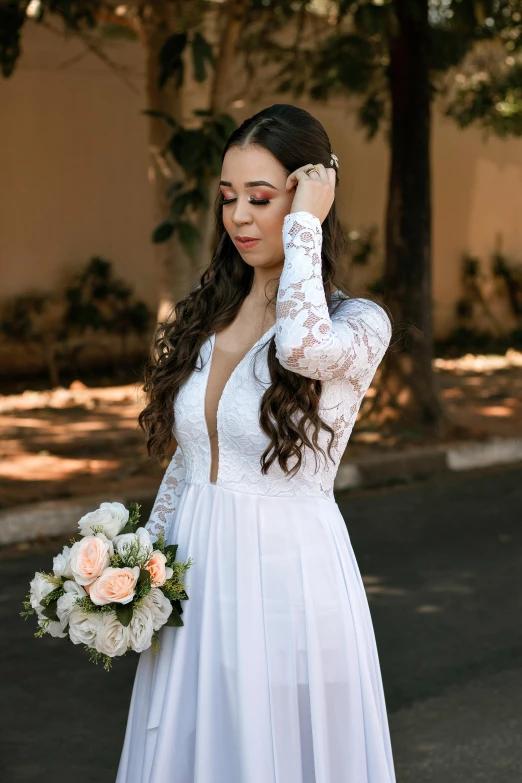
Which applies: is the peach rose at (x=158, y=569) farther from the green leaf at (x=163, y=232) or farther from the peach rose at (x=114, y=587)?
the green leaf at (x=163, y=232)

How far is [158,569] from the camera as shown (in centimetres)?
264

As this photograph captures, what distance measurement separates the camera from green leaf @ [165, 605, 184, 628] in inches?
106

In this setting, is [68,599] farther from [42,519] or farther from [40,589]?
[42,519]

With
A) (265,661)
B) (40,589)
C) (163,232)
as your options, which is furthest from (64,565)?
(163,232)

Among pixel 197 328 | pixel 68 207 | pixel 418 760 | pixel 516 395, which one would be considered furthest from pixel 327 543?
pixel 68 207

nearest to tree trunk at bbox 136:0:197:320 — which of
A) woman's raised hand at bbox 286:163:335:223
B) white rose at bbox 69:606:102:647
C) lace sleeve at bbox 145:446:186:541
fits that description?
lace sleeve at bbox 145:446:186:541

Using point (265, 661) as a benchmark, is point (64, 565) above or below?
above

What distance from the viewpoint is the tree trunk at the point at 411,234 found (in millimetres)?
9312

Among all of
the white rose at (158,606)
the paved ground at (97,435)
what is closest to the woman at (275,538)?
the white rose at (158,606)

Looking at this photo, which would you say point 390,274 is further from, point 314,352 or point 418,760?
point 314,352

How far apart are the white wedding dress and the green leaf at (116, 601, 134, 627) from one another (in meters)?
0.23

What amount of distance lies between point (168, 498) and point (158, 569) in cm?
41

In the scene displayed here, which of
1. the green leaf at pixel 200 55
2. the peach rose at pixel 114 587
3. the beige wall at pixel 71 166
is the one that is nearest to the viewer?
the peach rose at pixel 114 587

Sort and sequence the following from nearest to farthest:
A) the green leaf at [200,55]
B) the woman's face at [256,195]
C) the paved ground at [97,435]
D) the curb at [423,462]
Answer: the woman's face at [256,195] < the green leaf at [200,55] < the paved ground at [97,435] < the curb at [423,462]
